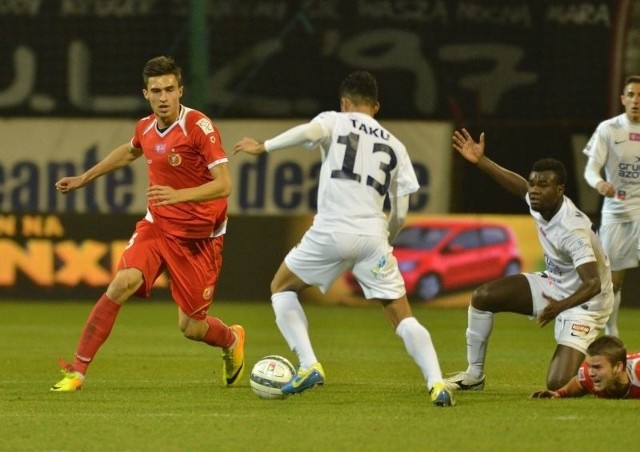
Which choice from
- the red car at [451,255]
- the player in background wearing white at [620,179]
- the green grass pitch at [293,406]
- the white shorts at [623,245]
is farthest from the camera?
the red car at [451,255]

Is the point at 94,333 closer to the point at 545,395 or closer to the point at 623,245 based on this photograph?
the point at 545,395

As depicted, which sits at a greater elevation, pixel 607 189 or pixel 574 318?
pixel 607 189

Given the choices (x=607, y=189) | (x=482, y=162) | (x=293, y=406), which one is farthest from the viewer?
(x=607, y=189)

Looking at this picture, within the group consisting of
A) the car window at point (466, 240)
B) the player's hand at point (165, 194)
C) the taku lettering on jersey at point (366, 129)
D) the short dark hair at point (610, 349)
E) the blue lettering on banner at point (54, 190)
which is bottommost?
the car window at point (466, 240)

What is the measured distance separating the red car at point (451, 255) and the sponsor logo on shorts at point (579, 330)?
308 inches

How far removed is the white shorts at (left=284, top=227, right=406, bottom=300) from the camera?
7.89 m

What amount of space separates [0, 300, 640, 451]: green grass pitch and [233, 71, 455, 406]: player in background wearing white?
0.55 m

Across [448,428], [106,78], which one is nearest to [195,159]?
[448,428]

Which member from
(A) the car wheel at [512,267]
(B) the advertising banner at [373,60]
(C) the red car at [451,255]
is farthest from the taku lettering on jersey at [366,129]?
(B) the advertising banner at [373,60]

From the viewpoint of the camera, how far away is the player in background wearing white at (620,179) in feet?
37.1

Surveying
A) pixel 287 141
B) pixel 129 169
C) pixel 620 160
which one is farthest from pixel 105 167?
pixel 129 169

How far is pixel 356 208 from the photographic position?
7.97 meters

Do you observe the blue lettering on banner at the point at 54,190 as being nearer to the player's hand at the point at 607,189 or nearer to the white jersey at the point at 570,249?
the player's hand at the point at 607,189

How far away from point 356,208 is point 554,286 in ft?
4.94
